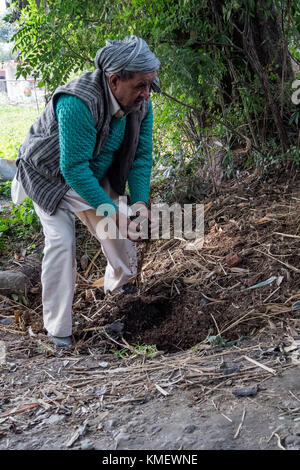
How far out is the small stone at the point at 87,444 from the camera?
1.94 meters

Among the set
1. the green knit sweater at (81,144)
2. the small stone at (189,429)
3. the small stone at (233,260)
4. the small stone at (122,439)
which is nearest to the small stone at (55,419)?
the small stone at (122,439)

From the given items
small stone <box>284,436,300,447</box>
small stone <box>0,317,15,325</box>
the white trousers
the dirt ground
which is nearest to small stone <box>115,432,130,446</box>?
the dirt ground

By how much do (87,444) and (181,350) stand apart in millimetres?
1061

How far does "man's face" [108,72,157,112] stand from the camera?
2682 millimetres

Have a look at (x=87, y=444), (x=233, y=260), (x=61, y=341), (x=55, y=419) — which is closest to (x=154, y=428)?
(x=87, y=444)

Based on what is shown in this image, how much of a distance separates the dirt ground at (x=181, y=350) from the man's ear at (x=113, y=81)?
131 cm

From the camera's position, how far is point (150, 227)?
324 centimetres

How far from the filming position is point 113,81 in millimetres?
2729

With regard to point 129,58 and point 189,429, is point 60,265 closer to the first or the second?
point 129,58

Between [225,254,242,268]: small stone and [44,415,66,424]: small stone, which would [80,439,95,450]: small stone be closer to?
[44,415,66,424]: small stone

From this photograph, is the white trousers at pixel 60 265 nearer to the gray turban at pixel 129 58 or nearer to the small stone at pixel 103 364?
the small stone at pixel 103 364

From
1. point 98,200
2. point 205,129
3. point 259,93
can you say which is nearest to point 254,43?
point 259,93
